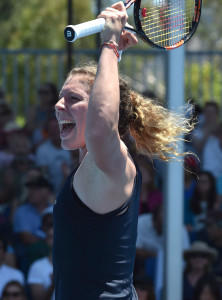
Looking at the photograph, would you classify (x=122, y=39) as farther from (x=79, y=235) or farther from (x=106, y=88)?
(x=79, y=235)

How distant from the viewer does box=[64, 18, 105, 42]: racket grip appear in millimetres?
2189

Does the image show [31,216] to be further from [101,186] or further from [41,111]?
[101,186]

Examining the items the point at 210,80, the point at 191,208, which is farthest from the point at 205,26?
the point at 191,208

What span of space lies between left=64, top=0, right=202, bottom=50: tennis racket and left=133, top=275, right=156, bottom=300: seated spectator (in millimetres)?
2653

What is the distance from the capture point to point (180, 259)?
475 cm

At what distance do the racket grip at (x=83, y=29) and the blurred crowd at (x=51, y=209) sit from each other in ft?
8.48

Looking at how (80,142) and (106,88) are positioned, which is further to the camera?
(80,142)

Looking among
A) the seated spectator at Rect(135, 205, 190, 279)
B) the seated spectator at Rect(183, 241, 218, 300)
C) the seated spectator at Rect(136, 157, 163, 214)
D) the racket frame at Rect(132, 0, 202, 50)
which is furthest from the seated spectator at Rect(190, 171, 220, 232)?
the racket frame at Rect(132, 0, 202, 50)

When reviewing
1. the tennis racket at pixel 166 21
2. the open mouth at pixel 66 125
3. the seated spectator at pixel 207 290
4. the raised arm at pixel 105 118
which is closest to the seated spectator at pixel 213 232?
the seated spectator at pixel 207 290

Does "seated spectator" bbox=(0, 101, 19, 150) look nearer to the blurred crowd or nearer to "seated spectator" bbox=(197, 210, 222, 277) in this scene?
the blurred crowd

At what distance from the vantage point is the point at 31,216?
605cm

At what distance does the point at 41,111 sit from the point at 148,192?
201cm

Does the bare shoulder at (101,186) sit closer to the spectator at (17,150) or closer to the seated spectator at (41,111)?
the spectator at (17,150)

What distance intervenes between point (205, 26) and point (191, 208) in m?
15.6
